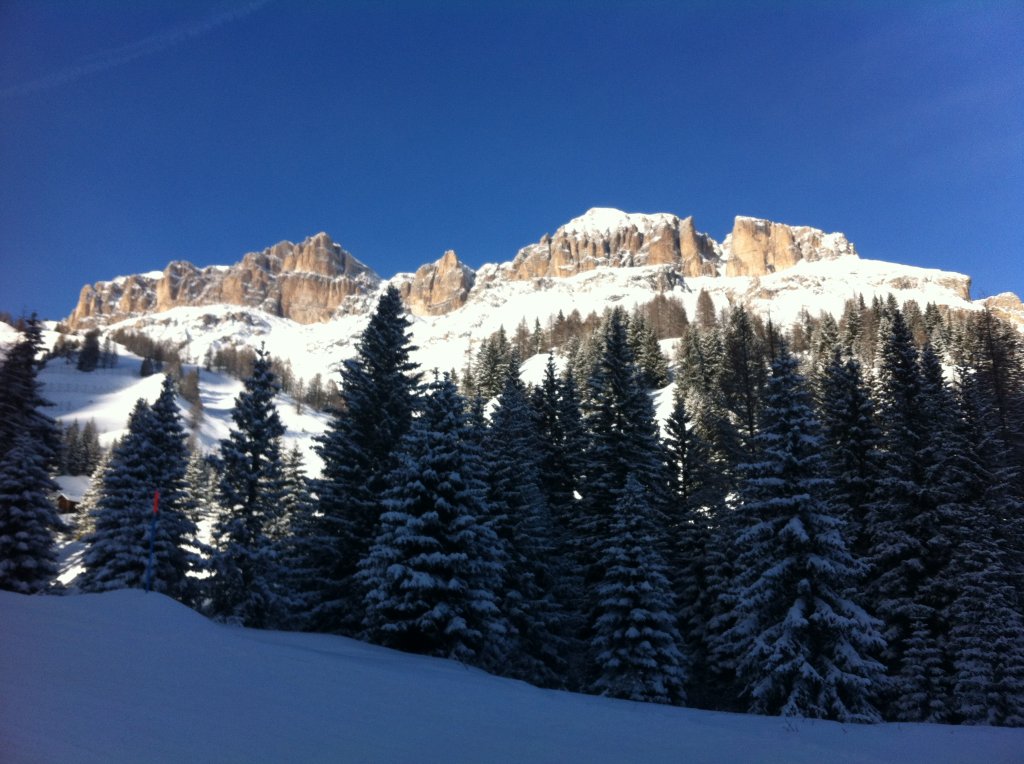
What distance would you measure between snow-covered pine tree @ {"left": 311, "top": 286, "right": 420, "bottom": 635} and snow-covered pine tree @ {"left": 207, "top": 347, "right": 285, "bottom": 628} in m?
2.44

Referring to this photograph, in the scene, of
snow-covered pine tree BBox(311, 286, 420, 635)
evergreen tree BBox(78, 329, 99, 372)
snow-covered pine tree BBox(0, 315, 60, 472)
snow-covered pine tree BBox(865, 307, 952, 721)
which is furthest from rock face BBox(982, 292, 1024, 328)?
evergreen tree BBox(78, 329, 99, 372)

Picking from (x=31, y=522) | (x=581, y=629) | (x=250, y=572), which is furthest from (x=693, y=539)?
(x=31, y=522)

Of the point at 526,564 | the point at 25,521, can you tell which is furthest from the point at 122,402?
the point at 526,564

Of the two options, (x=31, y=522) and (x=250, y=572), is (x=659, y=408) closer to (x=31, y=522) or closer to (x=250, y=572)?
(x=250, y=572)

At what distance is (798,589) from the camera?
1631 centimetres

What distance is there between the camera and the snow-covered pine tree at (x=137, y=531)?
902 inches

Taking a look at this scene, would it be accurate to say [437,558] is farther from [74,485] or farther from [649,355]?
[74,485]

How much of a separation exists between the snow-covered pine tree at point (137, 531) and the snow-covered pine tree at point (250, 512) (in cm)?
193

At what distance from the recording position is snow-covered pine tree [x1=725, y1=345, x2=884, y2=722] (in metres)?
15.5

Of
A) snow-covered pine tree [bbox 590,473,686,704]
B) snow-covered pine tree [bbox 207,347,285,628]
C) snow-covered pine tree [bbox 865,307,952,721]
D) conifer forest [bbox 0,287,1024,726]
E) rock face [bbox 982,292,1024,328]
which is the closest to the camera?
conifer forest [bbox 0,287,1024,726]

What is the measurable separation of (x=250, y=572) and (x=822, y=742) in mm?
20771

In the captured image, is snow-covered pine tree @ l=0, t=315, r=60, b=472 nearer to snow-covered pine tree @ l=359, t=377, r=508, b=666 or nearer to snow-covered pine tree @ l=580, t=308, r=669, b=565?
snow-covered pine tree @ l=359, t=377, r=508, b=666

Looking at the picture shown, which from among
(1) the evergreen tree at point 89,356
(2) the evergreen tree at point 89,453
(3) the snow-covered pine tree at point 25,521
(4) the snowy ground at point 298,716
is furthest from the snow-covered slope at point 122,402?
A: (4) the snowy ground at point 298,716

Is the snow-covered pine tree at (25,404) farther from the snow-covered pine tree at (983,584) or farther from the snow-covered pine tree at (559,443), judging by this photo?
the snow-covered pine tree at (983,584)
